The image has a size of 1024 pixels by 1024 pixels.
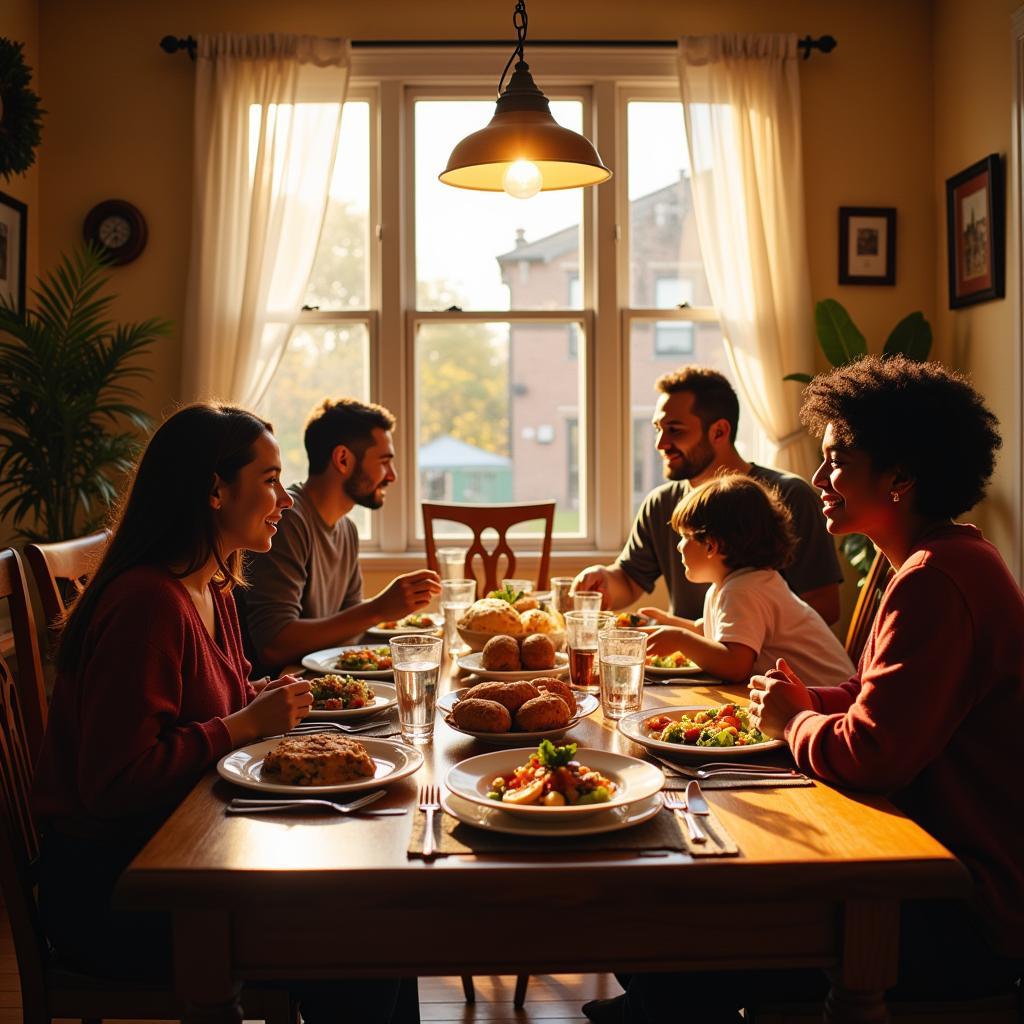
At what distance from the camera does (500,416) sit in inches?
172

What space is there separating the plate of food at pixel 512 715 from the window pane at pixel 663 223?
2.96 meters

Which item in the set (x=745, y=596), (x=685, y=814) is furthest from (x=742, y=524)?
(x=685, y=814)

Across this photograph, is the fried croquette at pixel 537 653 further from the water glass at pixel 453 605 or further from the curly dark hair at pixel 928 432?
the curly dark hair at pixel 928 432

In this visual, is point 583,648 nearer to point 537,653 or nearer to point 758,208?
point 537,653

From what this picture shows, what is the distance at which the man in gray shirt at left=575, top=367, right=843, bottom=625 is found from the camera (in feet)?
9.36

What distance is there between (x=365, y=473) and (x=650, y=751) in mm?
1499

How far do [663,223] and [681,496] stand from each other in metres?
Result: 1.70

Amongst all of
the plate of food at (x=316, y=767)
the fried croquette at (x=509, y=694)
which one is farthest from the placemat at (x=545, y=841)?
the fried croquette at (x=509, y=694)

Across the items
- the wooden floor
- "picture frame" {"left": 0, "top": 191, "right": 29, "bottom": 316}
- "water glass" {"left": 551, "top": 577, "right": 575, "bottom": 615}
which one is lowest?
the wooden floor

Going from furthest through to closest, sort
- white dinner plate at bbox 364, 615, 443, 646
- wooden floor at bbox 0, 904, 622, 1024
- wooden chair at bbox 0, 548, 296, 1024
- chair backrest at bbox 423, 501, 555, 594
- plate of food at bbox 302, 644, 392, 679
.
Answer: chair backrest at bbox 423, 501, 555, 594, white dinner plate at bbox 364, 615, 443, 646, wooden floor at bbox 0, 904, 622, 1024, plate of food at bbox 302, 644, 392, 679, wooden chair at bbox 0, 548, 296, 1024

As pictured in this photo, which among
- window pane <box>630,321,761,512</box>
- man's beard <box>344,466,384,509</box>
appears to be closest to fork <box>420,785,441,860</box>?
man's beard <box>344,466,384,509</box>

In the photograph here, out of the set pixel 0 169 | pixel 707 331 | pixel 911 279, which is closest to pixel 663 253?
pixel 707 331

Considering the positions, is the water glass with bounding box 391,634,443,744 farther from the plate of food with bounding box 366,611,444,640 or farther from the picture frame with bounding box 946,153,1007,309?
the picture frame with bounding box 946,153,1007,309

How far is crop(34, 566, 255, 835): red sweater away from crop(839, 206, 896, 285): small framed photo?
11.0ft
